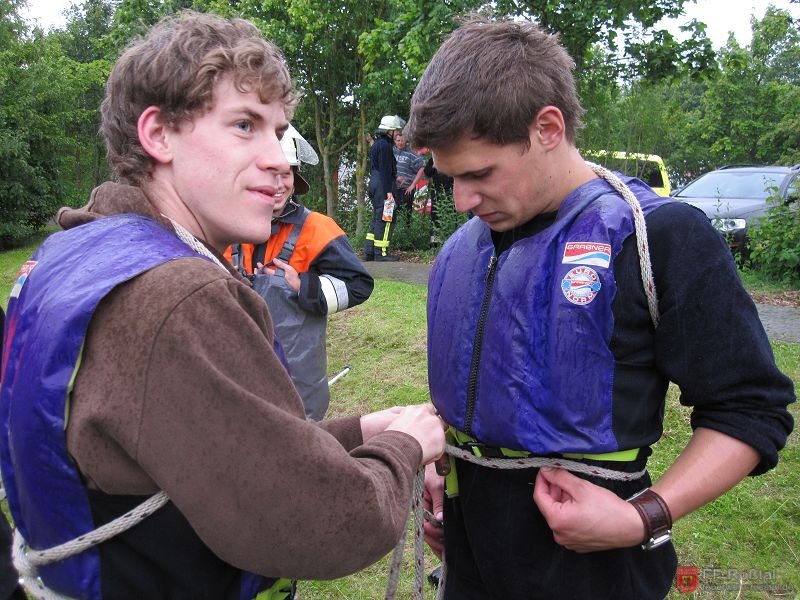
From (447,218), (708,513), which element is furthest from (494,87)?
(447,218)

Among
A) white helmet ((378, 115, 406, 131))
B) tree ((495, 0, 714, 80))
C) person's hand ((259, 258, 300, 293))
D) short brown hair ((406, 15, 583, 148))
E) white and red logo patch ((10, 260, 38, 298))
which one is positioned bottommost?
person's hand ((259, 258, 300, 293))

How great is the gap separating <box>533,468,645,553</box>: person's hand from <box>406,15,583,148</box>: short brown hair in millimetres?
846

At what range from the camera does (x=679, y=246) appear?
1.55 metres

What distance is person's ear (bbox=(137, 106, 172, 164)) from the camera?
1402 mm

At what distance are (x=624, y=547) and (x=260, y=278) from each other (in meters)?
2.26

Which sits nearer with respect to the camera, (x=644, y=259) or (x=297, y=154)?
(x=644, y=259)

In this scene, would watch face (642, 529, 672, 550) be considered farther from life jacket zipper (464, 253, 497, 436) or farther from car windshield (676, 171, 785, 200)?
car windshield (676, 171, 785, 200)

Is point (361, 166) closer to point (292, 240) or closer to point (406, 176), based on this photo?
point (406, 176)

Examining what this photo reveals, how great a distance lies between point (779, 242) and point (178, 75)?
866cm

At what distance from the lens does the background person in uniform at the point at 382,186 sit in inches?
424

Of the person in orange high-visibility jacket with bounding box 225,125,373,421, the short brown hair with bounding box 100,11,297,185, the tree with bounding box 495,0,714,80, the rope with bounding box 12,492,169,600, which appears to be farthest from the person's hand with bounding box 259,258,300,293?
the tree with bounding box 495,0,714,80

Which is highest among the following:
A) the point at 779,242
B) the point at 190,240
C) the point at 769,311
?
the point at 190,240

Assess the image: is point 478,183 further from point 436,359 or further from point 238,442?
point 238,442

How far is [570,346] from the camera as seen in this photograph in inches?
63.0
